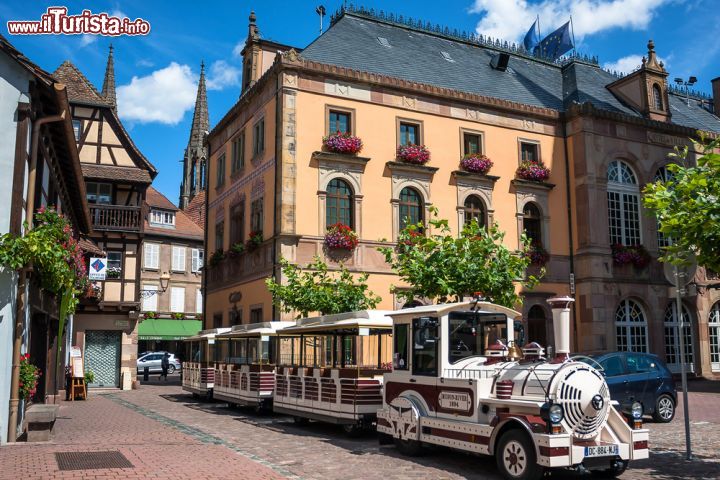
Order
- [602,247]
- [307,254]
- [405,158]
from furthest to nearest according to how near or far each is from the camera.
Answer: [602,247], [405,158], [307,254]

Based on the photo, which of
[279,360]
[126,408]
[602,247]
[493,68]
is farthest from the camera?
[493,68]

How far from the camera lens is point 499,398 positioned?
9719 mm

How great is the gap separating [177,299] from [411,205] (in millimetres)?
28069

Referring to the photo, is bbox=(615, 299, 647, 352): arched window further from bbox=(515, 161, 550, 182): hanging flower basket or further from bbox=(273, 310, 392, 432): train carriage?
bbox=(273, 310, 392, 432): train carriage

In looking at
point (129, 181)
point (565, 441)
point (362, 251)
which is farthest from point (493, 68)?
point (565, 441)

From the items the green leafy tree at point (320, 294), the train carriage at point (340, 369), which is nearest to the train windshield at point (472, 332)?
the train carriage at point (340, 369)

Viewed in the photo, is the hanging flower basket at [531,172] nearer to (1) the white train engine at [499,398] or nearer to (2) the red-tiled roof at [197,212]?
(1) the white train engine at [499,398]

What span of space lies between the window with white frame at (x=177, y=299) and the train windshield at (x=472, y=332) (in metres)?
40.4

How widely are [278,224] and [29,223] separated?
36.5ft

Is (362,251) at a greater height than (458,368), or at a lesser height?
greater

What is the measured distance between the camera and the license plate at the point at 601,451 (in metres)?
8.85

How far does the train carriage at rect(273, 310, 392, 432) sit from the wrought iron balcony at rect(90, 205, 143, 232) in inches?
588

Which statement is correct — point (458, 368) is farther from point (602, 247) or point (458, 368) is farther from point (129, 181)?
point (129, 181)

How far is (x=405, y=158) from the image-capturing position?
25.5m
